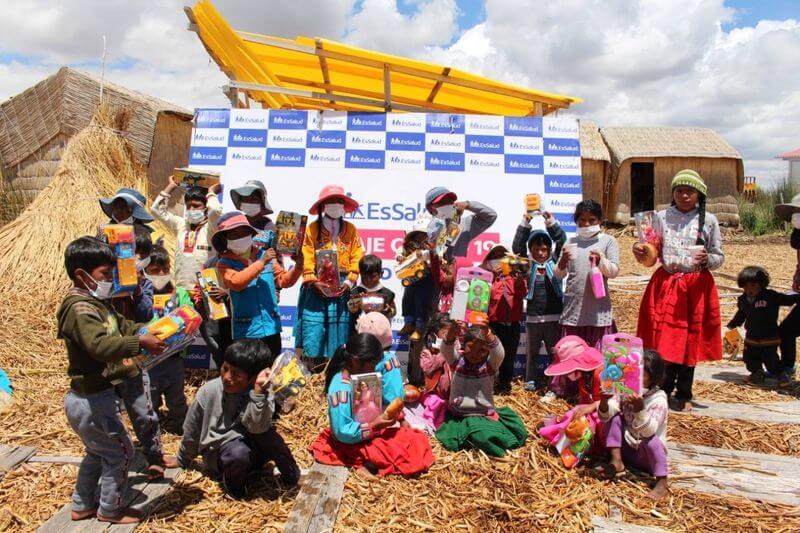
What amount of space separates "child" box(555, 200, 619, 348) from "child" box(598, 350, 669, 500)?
1155 millimetres

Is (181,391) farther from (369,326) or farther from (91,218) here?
(91,218)

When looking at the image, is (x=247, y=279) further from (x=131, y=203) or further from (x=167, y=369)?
(x=131, y=203)

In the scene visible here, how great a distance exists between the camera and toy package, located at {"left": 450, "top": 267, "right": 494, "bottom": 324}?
130 inches

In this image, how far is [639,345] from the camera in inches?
113

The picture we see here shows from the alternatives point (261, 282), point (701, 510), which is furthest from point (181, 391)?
point (701, 510)

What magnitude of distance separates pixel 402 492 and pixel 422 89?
669 cm

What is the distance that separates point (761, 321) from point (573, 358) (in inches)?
108

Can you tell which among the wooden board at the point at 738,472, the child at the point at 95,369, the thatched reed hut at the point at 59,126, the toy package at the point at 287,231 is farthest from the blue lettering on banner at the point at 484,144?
the thatched reed hut at the point at 59,126

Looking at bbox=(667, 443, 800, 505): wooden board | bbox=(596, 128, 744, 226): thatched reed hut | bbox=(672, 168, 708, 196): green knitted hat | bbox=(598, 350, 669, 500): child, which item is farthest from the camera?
bbox=(596, 128, 744, 226): thatched reed hut

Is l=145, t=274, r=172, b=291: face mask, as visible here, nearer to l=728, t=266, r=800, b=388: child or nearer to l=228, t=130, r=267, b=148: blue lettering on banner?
l=228, t=130, r=267, b=148: blue lettering on banner

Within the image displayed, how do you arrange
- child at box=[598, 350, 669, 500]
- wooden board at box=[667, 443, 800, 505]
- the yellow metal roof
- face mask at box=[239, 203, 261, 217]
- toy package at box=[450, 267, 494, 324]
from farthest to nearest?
the yellow metal roof
face mask at box=[239, 203, 261, 217]
toy package at box=[450, 267, 494, 324]
wooden board at box=[667, 443, 800, 505]
child at box=[598, 350, 669, 500]

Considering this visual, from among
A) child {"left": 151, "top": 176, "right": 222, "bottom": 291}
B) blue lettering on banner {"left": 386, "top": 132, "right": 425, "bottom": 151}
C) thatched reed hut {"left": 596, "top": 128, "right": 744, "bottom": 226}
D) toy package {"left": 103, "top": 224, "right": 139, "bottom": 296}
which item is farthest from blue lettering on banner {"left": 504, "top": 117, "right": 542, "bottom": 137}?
thatched reed hut {"left": 596, "top": 128, "right": 744, "bottom": 226}

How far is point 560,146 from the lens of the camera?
5.59 m

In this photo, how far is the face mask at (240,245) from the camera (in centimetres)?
372
